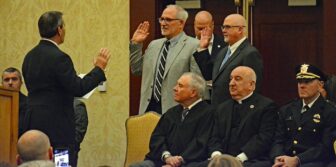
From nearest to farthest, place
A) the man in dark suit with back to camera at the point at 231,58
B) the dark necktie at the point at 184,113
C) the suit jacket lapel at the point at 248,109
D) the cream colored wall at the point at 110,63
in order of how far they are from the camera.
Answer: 1. the suit jacket lapel at the point at 248,109
2. the dark necktie at the point at 184,113
3. the man in dark suit with back to camera at the point at 231,58
4. the cream colored wall at the point at 110,63

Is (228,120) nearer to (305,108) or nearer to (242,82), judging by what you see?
(242,82)

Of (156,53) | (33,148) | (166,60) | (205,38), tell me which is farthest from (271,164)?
(33,148)

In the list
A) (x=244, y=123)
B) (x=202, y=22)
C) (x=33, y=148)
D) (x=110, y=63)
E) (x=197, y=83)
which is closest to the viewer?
(x=33, y=148)

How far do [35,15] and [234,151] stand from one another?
359 centimetres

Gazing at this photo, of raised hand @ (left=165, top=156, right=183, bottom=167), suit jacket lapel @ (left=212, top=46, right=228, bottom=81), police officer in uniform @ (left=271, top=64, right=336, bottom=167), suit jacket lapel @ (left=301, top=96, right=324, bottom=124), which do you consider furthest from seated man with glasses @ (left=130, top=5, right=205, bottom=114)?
→ suit jacket lapel @ (left=301, top=96, right=324, bottom=124)

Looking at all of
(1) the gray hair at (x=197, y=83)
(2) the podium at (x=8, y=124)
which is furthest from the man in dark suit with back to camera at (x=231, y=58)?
(2) the podium at (x=8, y=124)

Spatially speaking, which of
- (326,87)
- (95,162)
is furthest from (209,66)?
(95,162)

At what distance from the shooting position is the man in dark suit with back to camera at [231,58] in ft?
26.1

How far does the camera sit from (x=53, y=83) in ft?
23.5

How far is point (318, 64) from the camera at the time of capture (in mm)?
9469

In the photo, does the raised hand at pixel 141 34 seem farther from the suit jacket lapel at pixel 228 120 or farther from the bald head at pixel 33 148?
the bald head at pixel 33 148

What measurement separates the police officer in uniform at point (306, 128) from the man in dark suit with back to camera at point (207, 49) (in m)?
0.85

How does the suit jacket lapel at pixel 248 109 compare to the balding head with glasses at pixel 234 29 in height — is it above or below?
below

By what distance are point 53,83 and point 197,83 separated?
1268 mm
